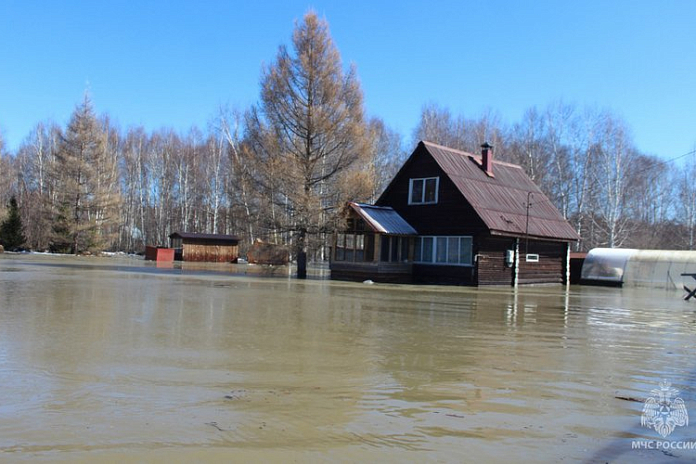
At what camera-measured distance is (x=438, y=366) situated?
25.2 feet

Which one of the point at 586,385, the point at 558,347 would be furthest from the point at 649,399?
the point at 558,347

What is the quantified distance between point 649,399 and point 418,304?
1027cm

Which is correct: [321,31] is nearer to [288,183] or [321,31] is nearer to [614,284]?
[288,183]

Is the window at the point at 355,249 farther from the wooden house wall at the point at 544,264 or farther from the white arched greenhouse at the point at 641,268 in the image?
the white arched greenhouse at the point at 641,268

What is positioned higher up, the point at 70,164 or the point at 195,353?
the point at 70,164

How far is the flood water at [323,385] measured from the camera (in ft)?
15.1

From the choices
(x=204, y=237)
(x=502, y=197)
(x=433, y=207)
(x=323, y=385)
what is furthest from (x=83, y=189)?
(x=323, y=385)

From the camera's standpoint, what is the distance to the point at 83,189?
1955 inches

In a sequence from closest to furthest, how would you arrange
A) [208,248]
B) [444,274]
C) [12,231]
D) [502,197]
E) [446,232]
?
[444,274], [446,232], [502,197], [208,248], [12,231]

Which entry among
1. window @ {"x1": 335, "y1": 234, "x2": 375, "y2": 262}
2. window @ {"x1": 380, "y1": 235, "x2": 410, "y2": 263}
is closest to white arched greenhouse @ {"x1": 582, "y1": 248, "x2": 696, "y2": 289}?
window @ {"x1": 380, "y1": 235, "x2": 410, "y2": 263}

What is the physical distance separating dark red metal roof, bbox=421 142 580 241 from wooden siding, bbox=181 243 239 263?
78.5ft

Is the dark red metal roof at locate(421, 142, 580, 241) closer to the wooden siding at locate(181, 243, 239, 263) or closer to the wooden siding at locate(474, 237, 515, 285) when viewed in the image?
the wooden siding at locate(474, 237, 515, 285)

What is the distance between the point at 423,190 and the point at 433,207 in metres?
1.27

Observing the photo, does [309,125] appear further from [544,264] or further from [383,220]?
[544,264]
